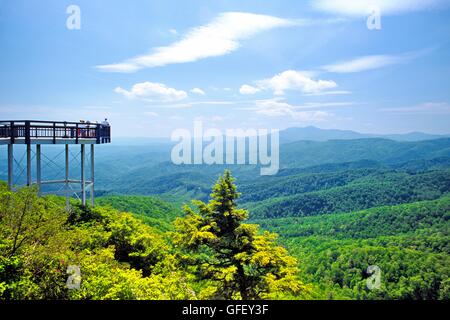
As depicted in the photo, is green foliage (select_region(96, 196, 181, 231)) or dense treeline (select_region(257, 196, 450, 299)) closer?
dense treeline (select_region(257, 196, 450, 299))

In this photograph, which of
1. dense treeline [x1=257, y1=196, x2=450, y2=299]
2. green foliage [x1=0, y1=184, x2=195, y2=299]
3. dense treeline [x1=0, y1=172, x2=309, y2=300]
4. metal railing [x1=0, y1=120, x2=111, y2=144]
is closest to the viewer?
green foliage [x1=0, y1=184, x2=195, y2=299]

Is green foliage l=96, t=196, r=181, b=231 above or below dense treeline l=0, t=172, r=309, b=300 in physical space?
below

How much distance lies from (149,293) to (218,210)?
262 centimetres

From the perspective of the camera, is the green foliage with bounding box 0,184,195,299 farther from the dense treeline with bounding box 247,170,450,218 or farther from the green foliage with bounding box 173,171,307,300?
the dense treeline with bounding box 247,170,450,218

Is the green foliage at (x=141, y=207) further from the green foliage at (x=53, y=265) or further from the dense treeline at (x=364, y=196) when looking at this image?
the dense treeline at (x=364, y=196)

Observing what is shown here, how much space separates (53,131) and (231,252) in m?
9.05

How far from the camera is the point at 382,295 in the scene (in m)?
30.9

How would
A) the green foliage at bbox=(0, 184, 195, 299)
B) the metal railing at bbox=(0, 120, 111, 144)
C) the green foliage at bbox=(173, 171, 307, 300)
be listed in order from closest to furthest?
the green foliage at bbox=(0, 184, 195, 299)
the green foliage at bbox=(173, 171, 307, 300)
the metal railing at bbox=(0, 120, 111, 144)

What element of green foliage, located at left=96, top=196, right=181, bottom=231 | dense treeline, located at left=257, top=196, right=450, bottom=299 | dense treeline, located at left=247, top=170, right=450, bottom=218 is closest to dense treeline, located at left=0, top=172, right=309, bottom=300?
dense treeline, located at left=257, top=196, right=450, bottom=299

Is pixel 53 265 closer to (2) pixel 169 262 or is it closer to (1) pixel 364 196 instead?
(2) pixel 169 262

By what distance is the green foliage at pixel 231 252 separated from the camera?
8555mm

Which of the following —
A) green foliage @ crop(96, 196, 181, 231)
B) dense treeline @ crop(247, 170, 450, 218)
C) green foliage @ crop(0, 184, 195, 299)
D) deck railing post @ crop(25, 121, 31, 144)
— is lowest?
dense treeline @ crop(247, 170, 450, 218)

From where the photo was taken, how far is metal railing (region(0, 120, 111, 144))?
507 inches

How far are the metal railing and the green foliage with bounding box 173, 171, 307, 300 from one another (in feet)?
24.7
